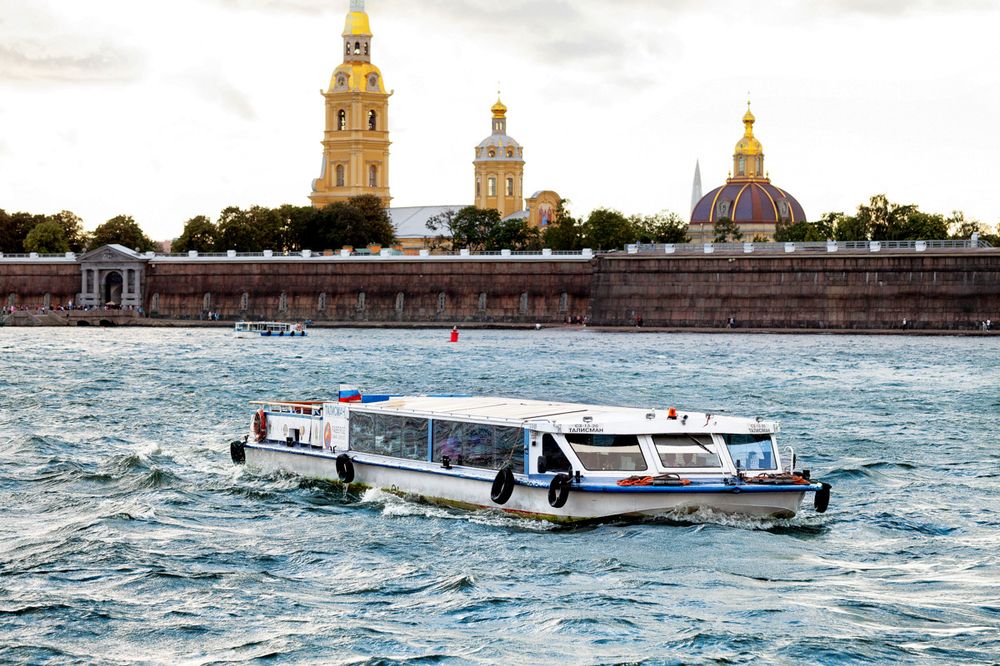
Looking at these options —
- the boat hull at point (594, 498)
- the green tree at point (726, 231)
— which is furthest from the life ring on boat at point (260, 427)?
the green tree at point (726, 231)

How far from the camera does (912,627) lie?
2144 cm

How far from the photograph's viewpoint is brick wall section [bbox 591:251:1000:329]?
11769 cm

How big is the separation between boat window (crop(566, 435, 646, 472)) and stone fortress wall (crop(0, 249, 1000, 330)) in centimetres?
9592

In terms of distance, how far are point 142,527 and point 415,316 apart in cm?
11253

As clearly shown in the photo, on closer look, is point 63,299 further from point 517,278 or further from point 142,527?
point 142,527

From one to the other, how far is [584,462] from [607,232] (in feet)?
433

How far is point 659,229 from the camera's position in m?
174

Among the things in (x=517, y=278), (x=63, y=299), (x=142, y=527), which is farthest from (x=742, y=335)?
(x=142, y=527)

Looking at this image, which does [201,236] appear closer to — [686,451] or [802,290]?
[802,290]

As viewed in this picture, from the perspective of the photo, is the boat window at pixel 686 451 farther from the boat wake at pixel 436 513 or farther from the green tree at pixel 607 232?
the green tree at pixel 607 232

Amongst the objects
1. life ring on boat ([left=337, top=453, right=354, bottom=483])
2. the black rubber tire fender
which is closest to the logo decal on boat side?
life ring on boat ([left=337, top=453, right=354, bottom=483])

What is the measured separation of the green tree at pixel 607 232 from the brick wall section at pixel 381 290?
18.7 meters

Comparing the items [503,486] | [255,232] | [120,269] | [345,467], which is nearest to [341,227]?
[255,232]

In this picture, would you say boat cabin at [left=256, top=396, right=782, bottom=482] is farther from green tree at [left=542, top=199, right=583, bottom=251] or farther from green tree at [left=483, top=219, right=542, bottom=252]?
green tree at [left=483, top=219, right=542, bottom=252]
